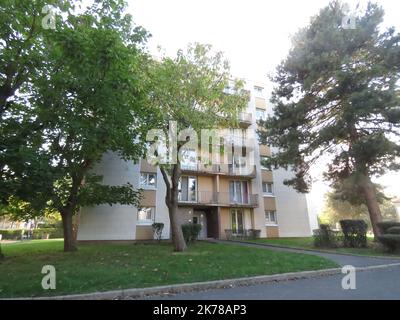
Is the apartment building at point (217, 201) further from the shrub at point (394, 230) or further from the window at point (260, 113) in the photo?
the shrub at point (394, 230)

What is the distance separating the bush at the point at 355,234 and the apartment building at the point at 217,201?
7.19m

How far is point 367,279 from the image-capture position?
8867 millimetres

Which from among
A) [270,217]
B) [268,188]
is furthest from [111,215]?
[268,188]

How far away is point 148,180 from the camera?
83.3 feet

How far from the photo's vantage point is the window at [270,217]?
28770 millimetres

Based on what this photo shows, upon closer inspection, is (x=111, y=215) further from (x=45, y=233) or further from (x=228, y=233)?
(x=45, y=233)

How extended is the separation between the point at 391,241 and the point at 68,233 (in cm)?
1591

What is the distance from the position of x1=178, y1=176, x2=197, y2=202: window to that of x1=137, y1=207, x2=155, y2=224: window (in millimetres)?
2748

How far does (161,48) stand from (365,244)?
15650 millimetres

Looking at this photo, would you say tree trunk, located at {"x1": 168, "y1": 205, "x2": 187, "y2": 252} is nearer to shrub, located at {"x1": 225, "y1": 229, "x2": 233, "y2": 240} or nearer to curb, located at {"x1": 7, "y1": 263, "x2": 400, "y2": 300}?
curb, located at {"x1": 7, "y1": 263, "x2": 400, "y2": 300}

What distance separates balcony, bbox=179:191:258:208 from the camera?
26264 mm

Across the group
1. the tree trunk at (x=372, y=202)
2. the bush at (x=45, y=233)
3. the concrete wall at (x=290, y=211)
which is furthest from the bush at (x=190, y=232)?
the bush at (x=45, y=233)

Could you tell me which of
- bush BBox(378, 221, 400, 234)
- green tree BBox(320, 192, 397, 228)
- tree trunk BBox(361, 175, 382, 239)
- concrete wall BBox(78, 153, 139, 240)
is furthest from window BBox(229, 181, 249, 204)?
green tree BBox(320, 192, 397, 228)

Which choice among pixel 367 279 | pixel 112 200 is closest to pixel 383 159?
pixel 367 279
